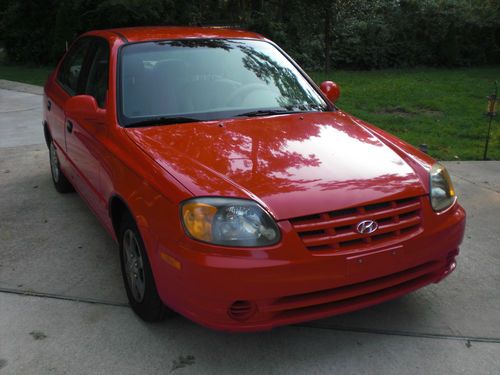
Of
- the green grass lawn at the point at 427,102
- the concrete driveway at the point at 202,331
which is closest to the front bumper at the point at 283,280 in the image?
the concrete driveway at the point at 202,331


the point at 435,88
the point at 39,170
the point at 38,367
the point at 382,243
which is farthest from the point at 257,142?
the point at 435,88

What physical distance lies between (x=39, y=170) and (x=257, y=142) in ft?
12.5

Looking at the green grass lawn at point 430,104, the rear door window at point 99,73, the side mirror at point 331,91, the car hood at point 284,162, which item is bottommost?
the green grass lawn at point 430,104

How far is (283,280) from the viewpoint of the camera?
251 cm

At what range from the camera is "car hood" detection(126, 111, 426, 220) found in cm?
266

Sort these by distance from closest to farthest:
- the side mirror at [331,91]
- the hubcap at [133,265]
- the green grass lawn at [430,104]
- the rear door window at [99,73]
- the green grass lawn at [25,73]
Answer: the hubcap at [133,265], the rear door window at [99,73], the side mirror at [331,91], the green grass lawn at [430,104], the green grass lawn at [25,73]

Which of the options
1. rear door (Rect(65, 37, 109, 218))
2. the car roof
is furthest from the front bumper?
the car roof

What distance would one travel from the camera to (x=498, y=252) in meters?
4.07

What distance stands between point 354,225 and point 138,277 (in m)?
1.26

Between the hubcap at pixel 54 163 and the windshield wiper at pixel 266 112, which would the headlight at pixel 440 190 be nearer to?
the windshield wiper at pixel 266 112

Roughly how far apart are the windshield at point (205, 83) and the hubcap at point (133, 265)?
28.4 inches

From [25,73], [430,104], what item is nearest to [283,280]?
[430,104]

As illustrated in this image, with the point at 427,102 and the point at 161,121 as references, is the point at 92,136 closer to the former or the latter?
the point at 161,121

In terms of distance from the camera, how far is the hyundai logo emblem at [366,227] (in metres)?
2.64
